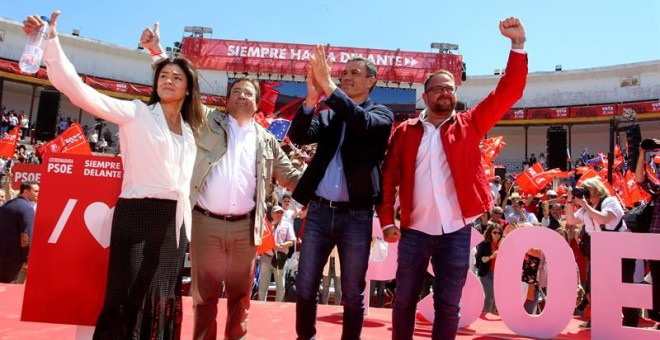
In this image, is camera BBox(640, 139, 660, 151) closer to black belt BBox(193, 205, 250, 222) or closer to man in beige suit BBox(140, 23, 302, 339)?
man in beige suit BBox(140, 23, 302, 339)

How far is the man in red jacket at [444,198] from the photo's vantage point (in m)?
2.51

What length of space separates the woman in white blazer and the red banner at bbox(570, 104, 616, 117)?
3180 centimetres

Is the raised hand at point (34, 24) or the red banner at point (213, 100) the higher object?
the red banner at point (213, 100)

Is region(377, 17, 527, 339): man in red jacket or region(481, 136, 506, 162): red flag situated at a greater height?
region(481, 136, 506, 162): red flag

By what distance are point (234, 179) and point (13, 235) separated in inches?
185

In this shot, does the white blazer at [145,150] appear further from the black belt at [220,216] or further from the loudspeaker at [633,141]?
the loudspeaker at [633,141]

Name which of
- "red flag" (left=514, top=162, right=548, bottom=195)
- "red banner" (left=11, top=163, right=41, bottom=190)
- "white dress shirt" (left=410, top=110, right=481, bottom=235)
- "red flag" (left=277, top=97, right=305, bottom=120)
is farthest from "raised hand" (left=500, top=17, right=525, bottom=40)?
"red flag" (left=277, top=97, right=305, bottom=120)

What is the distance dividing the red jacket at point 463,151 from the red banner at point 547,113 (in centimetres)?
3054

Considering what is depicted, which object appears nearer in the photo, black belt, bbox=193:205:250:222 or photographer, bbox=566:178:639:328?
black belt, bbox=193:205:250:222

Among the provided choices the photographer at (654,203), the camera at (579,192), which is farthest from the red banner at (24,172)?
the photographer at (654,203)

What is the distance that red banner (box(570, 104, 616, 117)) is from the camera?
28.9 metres

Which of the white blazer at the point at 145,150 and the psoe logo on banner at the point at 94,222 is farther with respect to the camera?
the psoe logo on banner at the point at 94,222

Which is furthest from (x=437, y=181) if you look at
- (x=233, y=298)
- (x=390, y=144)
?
(x=233, y=298)

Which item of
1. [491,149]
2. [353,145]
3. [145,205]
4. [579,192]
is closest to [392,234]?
[353,145]
